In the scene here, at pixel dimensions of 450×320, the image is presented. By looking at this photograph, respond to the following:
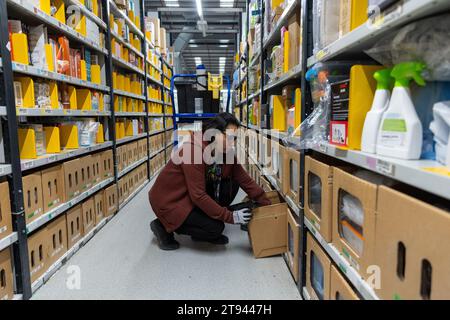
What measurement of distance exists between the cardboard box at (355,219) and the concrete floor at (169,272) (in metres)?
0.72

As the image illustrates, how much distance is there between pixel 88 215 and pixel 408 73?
264cm

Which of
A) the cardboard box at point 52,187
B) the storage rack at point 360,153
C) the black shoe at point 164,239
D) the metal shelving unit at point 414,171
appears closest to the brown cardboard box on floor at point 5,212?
the cardboard box at point 52,187

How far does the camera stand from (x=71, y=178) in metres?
2.40

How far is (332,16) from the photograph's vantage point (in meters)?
1.38

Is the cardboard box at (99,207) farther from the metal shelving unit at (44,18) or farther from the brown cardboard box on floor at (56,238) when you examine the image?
the metal shelving unit at (44,18)

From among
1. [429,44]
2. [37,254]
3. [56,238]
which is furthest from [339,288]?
[56,238]

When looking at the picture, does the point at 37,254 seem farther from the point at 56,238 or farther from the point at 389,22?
the point at 389,22

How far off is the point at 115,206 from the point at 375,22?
315 cm

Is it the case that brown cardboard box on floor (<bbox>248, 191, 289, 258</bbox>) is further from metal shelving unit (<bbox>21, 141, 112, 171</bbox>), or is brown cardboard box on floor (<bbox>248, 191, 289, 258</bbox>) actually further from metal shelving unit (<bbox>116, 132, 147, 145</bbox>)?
metal shelving unit (<bbox>116, 132, 147, 145</bbox>)

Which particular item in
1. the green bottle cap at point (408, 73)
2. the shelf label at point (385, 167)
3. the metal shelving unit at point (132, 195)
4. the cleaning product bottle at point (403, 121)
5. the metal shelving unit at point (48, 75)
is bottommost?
the metal shelving unit at point (132, 195)

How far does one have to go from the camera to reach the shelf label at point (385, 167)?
841 mm
